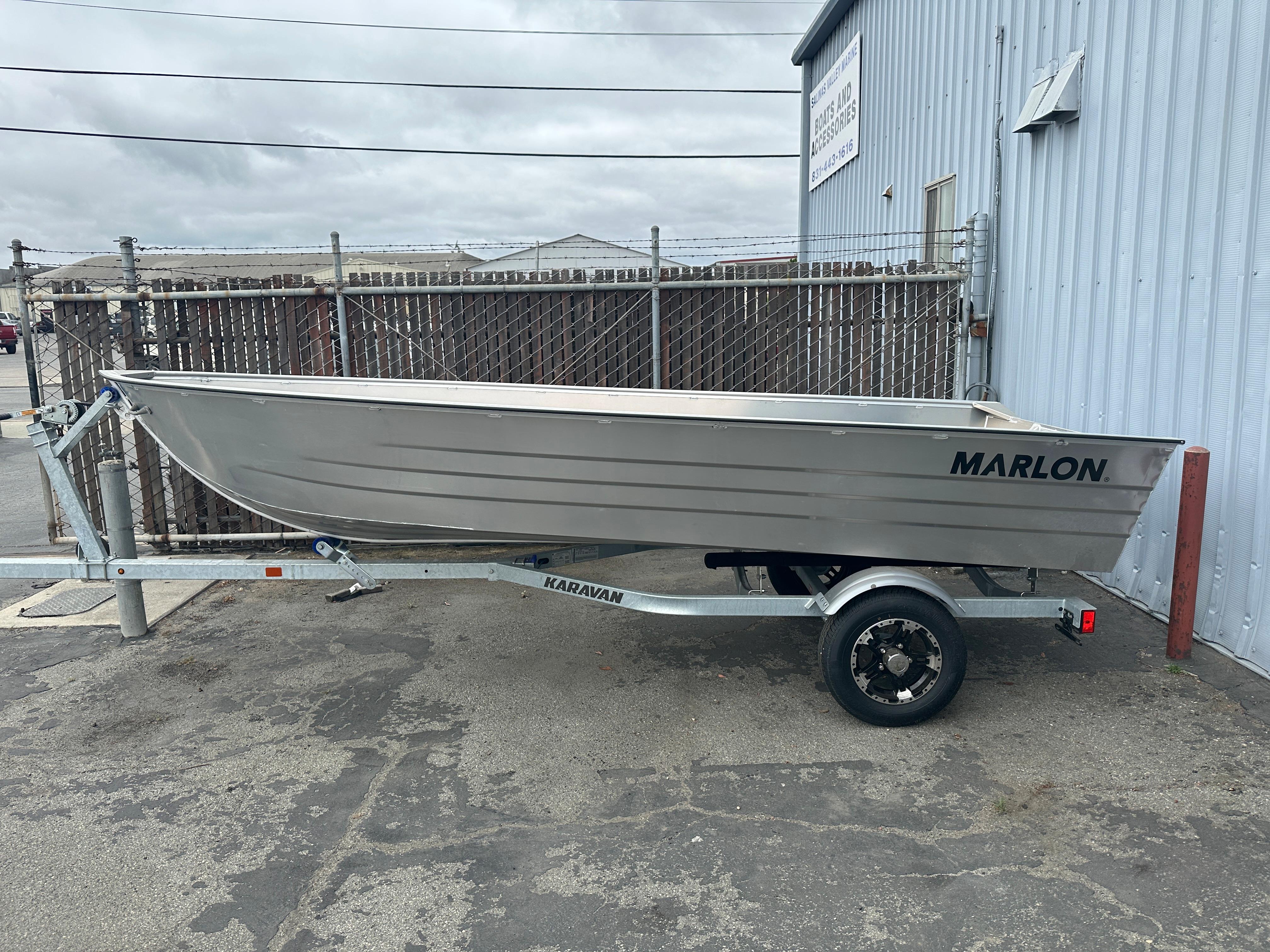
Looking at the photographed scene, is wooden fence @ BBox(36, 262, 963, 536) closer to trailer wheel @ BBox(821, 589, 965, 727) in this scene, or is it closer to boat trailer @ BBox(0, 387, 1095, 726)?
boat trailer @ BBox(0, 387, 1095, 726)

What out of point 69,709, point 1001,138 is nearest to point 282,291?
point 69,709

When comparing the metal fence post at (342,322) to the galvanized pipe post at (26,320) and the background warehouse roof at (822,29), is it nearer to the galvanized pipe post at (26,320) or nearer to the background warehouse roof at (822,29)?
the galvanized pipe post at (26,320)

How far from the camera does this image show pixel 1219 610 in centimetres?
444

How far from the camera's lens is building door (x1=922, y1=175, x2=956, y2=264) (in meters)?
7.62

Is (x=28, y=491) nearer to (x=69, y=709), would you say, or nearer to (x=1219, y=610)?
(x=69, y=709)

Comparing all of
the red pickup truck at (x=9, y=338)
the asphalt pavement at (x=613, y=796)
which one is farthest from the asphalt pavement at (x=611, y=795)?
the red pickup truck at (x=9, y=338)

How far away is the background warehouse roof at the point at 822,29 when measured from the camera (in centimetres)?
1070

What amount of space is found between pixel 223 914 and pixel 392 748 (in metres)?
1.08

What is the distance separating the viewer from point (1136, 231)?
16.1ft

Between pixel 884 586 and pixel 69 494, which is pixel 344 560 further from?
pixel 884 586

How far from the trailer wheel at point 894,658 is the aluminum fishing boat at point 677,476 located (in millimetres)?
244

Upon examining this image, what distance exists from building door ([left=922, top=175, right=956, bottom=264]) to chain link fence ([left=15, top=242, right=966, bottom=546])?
125 cm

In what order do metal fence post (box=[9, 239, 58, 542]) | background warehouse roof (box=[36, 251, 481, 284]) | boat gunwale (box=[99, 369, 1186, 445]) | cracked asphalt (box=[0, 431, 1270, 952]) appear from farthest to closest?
1. background warehouse roof (box=[36, 251, 481, 284])
2. metal fence post (box=[9, 239, 58, 542])
3. boat gunwale (box=[99, 369, 1186, 445])
4. cracked asphalt (box=[0, 431, 1270, 952])

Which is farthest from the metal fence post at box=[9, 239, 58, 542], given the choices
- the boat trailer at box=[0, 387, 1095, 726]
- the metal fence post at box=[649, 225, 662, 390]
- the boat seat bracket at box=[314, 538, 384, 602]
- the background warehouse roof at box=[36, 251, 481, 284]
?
the background warehouse roof at box=[36, 251, 481, 284]
